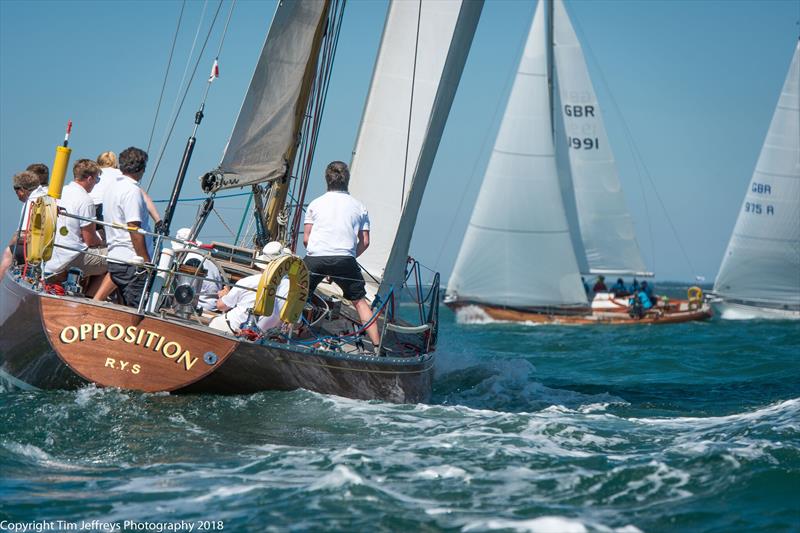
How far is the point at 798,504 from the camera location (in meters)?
4.97

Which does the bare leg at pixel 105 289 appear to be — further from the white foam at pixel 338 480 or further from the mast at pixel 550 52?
the mast at pixel 550 52

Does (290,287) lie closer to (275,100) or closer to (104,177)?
(104,177)

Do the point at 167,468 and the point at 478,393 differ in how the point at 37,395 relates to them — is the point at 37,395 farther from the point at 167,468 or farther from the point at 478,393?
the point at 478,393

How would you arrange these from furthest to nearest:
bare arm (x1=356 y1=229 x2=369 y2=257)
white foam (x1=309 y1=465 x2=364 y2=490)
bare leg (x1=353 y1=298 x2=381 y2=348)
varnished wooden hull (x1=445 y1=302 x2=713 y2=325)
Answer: varnished wooden hull (x1=445 y1=302 x2=713 y2=325) < bare leg (x1=353 y1=298 x2=381 y2=348) < bare arm (x1=356 y1=229 x2=369 y2=257) < white foam (x1=309 y1=465 x2=364 y2=490)

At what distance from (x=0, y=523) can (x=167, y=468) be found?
3.64ft

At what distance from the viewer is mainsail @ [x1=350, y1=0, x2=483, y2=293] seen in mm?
10203

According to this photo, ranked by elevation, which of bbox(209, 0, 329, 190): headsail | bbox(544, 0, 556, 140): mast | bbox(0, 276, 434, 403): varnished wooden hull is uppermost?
bbox(544, 0, 556, 140): mast

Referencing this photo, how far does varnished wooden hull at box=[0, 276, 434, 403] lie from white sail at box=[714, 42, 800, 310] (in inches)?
1207

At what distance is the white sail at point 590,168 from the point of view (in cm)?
3231

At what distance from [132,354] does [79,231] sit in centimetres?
163

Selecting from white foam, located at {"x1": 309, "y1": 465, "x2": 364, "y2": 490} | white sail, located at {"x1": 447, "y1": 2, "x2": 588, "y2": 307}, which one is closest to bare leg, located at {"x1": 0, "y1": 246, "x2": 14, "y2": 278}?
white foam, located at {"x1": 309, "y1": 465, "x2": 364, "y2": 490}

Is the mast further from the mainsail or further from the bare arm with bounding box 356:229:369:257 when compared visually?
the bare arm with bounding box 356:229:369:257

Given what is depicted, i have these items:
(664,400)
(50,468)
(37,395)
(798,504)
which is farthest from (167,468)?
(664,400)

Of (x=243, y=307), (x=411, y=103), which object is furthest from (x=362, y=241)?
(x=411, y=103)
